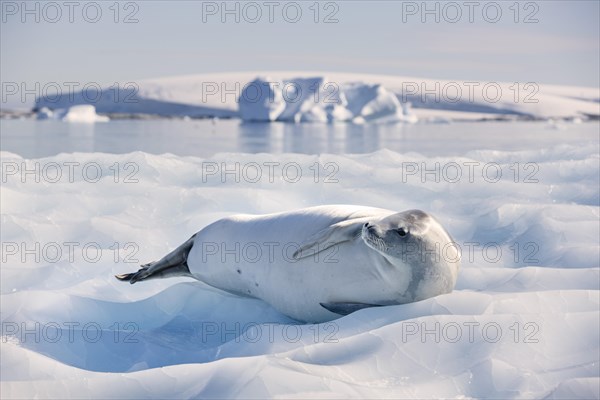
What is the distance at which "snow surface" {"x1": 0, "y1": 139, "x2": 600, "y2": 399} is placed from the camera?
230 centimetres

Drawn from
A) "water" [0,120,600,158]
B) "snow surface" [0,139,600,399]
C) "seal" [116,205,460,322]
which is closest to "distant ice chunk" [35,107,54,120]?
"water" [0,120,600,158]

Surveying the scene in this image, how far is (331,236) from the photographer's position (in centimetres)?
304

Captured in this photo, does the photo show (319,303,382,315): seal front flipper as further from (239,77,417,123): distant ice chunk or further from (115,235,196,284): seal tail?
(239,77,417,123): distant ice chunk

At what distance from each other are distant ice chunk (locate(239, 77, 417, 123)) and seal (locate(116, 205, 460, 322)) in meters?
32.2

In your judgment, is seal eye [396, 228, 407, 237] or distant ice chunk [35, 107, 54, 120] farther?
distant ice chunk [35, 107, 54, 120]

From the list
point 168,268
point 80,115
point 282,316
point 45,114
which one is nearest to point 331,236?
point 282,316

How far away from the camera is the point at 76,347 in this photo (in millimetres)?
3027

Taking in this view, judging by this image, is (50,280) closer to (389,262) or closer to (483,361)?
(389,262)

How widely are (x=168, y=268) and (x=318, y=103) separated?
1364 inches

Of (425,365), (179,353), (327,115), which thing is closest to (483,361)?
(425,365)

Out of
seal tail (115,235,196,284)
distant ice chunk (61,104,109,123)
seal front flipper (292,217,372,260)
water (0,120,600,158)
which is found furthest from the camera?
distant ice chunk (61,104,109,123)

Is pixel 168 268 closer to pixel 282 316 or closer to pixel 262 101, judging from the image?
pixel 282 316

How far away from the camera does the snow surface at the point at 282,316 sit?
2.30m

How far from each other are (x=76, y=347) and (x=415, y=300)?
4.63 ft
